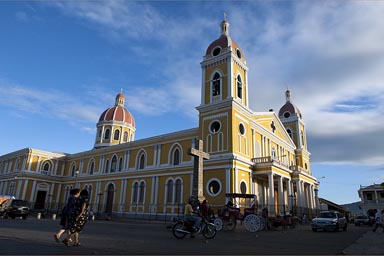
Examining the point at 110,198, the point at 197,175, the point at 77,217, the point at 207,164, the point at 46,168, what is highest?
the point at 46,168

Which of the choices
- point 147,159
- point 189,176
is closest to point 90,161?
point 147,159

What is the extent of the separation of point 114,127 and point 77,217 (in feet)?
129

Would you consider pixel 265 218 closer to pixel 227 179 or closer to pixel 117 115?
pixel 227 179

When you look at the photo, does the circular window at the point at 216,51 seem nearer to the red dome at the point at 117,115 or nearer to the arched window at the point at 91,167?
the arched window at the point at 91,167

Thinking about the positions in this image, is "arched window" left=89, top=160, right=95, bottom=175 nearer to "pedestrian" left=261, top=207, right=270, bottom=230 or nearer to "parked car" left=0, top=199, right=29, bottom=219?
"parked car" left=0, top=199, right=29, bottom=219

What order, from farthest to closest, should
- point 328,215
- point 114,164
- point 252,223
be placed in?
point 114,164
point 328,215
point 252,223

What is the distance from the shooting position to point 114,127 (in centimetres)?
4578

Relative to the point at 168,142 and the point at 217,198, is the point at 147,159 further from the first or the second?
the point at 217,198

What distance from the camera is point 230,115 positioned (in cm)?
2500

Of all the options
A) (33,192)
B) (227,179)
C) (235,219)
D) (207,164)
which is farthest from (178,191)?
(33,192)

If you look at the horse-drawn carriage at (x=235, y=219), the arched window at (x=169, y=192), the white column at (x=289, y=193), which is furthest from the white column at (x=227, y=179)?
the white column at (x=289, y=193)

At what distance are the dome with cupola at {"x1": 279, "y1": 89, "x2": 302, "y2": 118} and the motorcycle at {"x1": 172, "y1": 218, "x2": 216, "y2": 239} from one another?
32343mm

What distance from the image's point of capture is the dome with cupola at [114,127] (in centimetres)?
4527

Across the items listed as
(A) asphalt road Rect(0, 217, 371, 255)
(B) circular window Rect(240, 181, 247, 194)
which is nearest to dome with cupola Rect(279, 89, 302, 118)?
(B) circular window Rect(240, 181, 247, 194)
